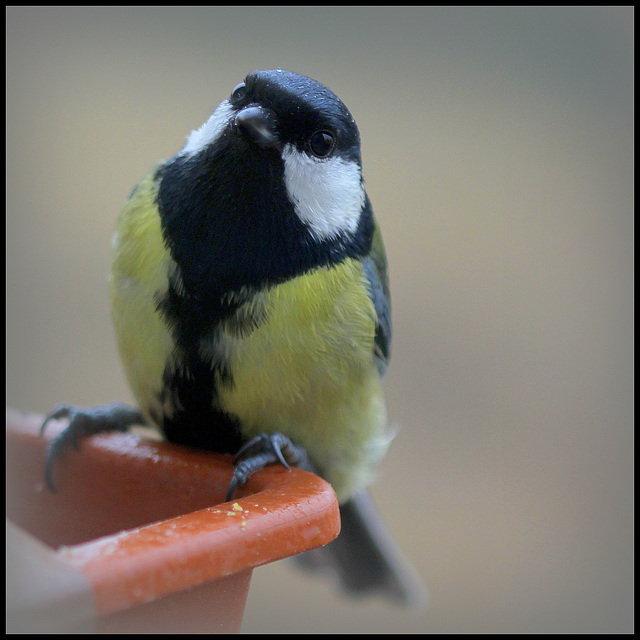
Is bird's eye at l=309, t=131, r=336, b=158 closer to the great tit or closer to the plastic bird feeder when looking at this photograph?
the great tit

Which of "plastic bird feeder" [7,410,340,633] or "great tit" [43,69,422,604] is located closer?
"plastic bird feeder" [7,410,340,633]

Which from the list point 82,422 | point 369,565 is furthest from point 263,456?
point 369,565

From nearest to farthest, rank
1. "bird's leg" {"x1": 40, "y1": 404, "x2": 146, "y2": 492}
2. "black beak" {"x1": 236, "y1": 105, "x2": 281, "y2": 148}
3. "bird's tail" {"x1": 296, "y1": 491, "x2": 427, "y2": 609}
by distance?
"black beak" {"x1": 236, "y1": 105, "x2": 281, "y2": 148}
"bird's leg" {"x1": 40, "y1": 404, "x2": 146, "y2": 492}
"bird's tail" {"x1": 296, "y1": 491, "x2": 427, "y2": 609}

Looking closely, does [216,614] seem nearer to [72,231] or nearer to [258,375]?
[258,375]

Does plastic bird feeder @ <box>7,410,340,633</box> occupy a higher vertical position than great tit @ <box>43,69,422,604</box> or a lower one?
lower

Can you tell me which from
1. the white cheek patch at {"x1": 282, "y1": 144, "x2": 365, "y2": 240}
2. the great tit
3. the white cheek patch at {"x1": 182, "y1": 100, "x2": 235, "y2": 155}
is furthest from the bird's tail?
the white cheek patch at {"x1": 182, "y1": 100, "x2": 235, "y2": 155}

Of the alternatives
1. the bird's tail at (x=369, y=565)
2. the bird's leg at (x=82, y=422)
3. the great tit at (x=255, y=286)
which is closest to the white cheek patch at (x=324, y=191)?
the great tit at (x=255, y=286)

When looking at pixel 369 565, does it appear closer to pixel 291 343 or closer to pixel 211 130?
pixel 291 343

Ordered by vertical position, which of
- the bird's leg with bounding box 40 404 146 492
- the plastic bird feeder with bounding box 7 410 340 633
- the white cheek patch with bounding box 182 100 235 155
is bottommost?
the plastic bird feeder with bounding box 7 410 340 633
